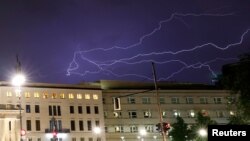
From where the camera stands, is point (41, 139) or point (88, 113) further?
point (88, 113)

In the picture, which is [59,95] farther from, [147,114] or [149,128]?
[149,128]

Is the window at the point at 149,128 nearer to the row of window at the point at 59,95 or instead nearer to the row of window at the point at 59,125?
the row of window at the point at 59,125

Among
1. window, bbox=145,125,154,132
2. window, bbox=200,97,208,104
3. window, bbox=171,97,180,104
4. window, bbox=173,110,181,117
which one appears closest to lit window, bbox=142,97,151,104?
window, bbox=145,125,154,132

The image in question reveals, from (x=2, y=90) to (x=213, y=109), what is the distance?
170ft

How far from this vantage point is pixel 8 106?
91688 millimetres

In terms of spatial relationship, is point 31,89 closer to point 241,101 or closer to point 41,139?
point 41,139

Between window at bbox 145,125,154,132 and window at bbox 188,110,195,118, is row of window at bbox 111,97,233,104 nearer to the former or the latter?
window at bbox 188,110,195,118

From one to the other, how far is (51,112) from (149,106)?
24224mm

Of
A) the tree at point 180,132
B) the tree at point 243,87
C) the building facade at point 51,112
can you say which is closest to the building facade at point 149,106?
the building facade at point 51,112

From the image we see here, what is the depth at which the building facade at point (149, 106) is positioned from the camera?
4264 inches

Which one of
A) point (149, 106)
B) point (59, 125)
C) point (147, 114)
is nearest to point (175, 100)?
point (149, 106)

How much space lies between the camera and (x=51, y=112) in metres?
99.4

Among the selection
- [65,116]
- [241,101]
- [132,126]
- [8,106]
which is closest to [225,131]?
[241,101]

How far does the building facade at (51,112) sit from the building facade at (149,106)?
373cm
